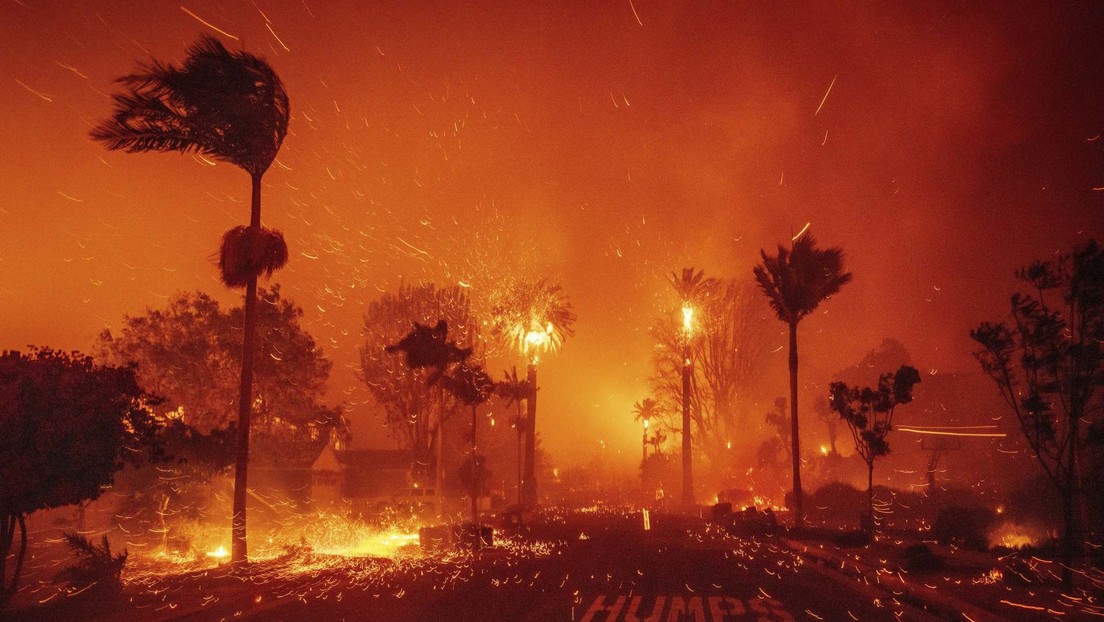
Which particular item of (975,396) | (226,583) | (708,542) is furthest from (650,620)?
(975,396)

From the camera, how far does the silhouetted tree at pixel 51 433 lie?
42.2ft

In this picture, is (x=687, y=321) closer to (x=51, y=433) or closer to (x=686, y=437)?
(x=686, y=437)

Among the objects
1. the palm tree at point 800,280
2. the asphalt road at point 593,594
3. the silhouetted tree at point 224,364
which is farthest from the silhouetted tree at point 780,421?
the asphalt road at point 593,594

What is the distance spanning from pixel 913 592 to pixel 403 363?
1838 inches

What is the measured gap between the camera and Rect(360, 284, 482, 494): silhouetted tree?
192 feet

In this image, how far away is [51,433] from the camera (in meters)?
13.2

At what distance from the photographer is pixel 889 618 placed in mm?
13016

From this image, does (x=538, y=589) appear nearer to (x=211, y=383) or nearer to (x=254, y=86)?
(x=254, y=86)

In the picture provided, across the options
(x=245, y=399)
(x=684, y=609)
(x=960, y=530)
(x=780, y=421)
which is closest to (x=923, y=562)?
(x=960, y=530)

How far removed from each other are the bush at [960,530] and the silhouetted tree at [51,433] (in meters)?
23.4

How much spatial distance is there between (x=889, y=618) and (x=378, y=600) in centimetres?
882

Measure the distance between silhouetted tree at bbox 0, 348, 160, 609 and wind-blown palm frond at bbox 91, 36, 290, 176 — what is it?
22.7 ft

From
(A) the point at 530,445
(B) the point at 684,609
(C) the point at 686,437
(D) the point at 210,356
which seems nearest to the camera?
(B) the point at 684,609

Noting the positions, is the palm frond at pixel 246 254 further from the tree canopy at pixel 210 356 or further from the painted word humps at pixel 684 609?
the tree canopy at pixel 210 356
